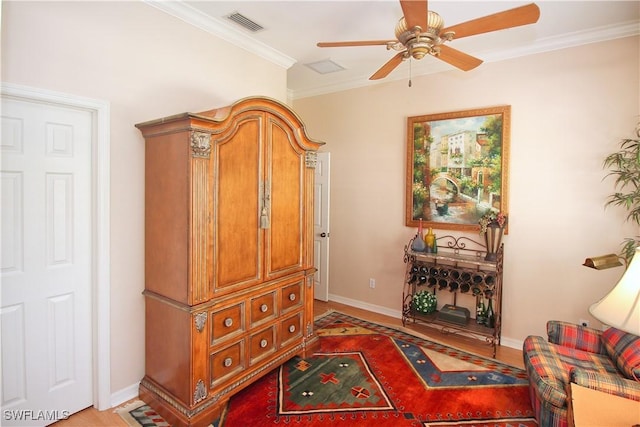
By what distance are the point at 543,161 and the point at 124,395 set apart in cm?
401

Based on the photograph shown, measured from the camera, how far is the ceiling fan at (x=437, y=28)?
5.95ft

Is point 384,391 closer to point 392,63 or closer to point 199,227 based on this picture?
point 199,227

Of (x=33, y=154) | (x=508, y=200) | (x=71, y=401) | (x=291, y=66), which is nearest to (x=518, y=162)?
(x=508, y=200)

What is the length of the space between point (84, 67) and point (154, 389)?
2.22m

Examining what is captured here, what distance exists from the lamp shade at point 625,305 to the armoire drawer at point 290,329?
2.18 metres

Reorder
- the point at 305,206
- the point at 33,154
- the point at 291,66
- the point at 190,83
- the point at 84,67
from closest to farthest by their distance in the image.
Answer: the point at 33,154
the point at 84,67
the point at 190,83
the point at 305,206
the point at 291,66

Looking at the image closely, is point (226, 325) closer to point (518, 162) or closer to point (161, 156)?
point (161, 156)

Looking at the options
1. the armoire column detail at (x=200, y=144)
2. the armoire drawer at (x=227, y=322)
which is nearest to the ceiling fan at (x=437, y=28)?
the armoire column detail at (x=200, y=144)

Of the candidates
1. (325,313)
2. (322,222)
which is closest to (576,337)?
(325,313)

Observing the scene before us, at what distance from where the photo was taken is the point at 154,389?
2.48 meters

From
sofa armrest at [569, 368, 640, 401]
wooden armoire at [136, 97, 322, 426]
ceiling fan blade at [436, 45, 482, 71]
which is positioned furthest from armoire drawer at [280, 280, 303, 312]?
ceiling fan blade at [436, 45, 482, 71]

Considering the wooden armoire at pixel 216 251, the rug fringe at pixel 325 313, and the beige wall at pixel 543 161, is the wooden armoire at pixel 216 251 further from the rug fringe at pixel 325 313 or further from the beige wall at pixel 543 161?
the beige wall at pixel 543 161

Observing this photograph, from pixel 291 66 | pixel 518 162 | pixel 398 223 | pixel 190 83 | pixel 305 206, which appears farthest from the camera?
pixel 398 223

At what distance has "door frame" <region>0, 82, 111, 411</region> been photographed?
2340 millimetres
